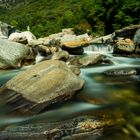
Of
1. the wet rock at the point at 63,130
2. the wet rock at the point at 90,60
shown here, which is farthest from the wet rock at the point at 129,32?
the wet rock at the point at 63,130

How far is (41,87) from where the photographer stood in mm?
12430

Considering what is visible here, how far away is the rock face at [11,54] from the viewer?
20141 millimetres

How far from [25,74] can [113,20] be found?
113 ft

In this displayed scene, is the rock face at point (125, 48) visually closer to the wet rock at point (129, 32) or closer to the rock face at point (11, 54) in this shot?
the wet rock at point (129, 32)

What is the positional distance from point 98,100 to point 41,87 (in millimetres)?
2353

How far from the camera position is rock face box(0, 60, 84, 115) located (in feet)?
38.9

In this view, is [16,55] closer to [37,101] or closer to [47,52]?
[47,52]

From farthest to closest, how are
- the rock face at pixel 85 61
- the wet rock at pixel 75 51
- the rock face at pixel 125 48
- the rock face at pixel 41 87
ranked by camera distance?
1. the wet rock at pixel 75 51
2. the rock face at pixel 125 48
3. the rock face at pixel 85 61
4. the rock face at pixel 41 87

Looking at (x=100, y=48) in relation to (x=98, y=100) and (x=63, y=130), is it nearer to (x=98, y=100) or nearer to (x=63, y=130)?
(x=98, y=100)

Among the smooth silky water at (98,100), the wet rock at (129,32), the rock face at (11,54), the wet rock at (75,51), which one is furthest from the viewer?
the wet rock at (129,32)

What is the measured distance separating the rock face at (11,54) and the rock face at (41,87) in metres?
6.46

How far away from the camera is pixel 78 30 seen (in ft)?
171

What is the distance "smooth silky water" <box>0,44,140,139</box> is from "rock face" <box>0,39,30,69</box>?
1.76 meters

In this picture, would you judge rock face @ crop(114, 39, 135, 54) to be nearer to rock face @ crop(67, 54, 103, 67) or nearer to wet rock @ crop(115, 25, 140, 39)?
rock face @ crop(67, 54, 103, 67)
